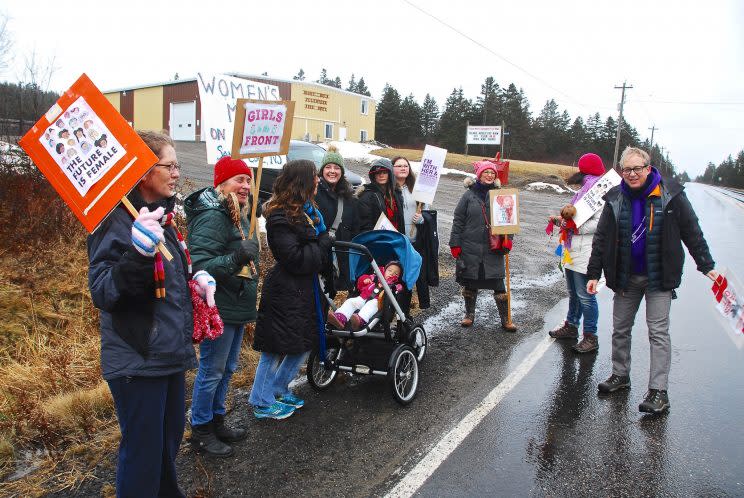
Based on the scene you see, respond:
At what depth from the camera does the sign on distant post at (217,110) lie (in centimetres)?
641

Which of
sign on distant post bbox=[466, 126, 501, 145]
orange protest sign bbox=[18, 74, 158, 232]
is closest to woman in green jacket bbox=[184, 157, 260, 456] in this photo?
orange protest sign bbox=[18, 74, 158, 232]

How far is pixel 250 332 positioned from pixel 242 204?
2569 mm

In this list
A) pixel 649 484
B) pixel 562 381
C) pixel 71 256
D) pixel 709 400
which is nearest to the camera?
pixel 649 484

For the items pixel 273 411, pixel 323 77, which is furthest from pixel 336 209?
pixel 323 77

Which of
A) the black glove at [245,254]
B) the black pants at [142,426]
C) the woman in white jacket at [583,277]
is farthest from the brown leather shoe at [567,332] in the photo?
the black pants at [142,426]

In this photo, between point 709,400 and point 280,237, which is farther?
point 709,400

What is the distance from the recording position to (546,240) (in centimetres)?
1430

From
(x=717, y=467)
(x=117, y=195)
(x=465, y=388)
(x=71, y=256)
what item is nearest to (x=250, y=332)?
(x=465, y=388)

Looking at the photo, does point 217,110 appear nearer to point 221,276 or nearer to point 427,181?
point 427,181

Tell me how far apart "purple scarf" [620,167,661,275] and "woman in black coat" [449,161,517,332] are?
207 centimetres

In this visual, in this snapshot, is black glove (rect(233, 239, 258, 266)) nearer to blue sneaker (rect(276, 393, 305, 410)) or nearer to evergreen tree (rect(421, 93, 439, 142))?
blue sneaker (rect(276, 393, 305, 410))

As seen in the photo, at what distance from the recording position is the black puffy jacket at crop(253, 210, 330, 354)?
3.84 meters

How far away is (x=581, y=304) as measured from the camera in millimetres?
6082

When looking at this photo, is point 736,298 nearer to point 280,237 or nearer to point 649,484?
point 649,484
